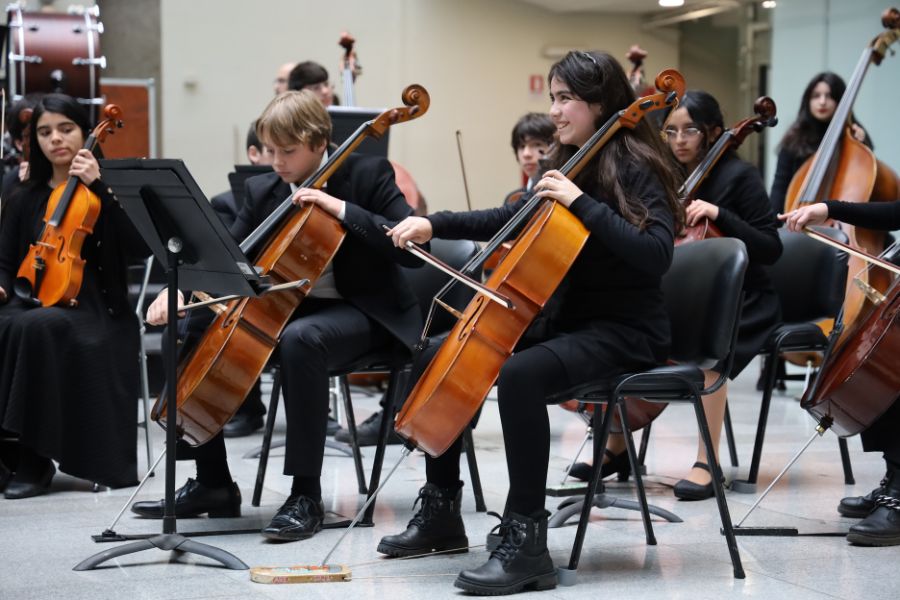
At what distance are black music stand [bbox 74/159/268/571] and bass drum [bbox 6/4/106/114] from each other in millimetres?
2660

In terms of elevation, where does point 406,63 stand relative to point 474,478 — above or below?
above

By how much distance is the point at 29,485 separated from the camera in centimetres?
327

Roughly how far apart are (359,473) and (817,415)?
118cm

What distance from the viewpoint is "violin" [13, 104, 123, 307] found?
125 inches

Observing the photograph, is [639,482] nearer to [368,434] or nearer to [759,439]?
[759,439]

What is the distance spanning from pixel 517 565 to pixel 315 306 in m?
0.94

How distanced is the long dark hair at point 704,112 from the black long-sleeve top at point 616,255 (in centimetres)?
92

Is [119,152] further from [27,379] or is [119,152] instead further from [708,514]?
[708,514]

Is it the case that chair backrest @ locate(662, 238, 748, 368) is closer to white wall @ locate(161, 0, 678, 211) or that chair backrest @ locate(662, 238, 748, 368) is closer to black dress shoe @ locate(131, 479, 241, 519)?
black dress shoe @ locate(131, 479, 241, 519)

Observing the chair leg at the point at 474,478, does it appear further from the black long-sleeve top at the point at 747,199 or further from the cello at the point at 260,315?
the black long-sleeve top at the point at 747,199

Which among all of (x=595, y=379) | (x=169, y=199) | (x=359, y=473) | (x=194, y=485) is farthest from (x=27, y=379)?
(x=595, y=379)

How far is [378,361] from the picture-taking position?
2.90 meters

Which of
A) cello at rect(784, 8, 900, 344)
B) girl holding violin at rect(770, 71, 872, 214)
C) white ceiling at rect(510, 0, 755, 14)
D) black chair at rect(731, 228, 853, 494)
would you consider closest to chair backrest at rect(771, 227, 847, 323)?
black chair at rect(731, 228, 853, 494)

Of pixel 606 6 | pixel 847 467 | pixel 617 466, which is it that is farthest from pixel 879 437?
pixel 606 6
